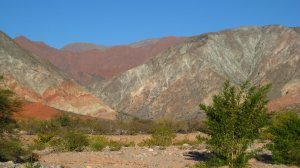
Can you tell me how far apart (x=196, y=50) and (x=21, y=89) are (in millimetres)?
37081

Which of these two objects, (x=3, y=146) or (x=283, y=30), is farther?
(x=283, y=30)

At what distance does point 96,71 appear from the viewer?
610 feet

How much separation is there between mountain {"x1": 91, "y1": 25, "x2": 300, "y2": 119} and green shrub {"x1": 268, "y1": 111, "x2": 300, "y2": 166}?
57.1 meters

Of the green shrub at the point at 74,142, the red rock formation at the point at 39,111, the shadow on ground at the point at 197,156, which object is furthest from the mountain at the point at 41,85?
the shadow on ground at the point at 197,156

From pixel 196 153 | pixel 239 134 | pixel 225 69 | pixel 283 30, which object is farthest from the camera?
pixel 283 30

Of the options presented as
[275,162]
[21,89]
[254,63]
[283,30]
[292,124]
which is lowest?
[275,162]

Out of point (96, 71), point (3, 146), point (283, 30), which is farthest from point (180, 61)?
point (96, 71)

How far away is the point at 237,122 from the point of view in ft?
58.6

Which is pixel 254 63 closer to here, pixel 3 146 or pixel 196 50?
pixel 196 50

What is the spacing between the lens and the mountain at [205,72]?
85875 mm

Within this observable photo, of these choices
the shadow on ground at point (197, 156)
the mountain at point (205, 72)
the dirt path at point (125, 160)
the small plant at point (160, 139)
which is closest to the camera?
the dirt path at point (125, 160)

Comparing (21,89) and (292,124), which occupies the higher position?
(21,89)

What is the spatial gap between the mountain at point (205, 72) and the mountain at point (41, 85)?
14.0 metres

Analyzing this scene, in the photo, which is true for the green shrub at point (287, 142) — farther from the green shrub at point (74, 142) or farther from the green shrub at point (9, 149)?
the green shrub at point (74, 142)
